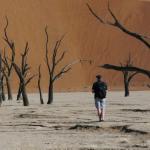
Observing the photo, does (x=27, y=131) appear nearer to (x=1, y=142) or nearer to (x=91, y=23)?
(x=1, y=142)

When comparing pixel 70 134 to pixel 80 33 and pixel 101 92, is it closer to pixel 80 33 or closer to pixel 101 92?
pixel 101 92

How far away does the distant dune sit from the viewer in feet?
326

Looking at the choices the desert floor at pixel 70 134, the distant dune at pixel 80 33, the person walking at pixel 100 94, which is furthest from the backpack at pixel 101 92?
the distant dune at pixel 80 33

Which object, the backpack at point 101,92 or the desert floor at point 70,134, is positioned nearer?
the desert floor at point 70,134

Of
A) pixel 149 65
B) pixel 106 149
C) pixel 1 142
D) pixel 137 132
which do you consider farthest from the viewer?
pixel 149 65

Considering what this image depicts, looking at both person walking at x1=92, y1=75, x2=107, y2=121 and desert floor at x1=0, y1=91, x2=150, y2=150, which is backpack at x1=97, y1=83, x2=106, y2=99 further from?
desert floor at x1=0, y1=91, x2=150, y2=150

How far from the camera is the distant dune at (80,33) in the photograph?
99406 mm

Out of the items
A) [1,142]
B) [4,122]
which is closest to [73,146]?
[1,142]

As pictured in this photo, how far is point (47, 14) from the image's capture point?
108625 millimetres

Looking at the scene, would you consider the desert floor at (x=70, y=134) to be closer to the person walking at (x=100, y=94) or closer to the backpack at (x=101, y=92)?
the person walking at (x=100, y=94)

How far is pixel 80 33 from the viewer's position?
360ft

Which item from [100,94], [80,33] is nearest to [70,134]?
[100,94]

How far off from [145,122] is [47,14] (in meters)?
90.1

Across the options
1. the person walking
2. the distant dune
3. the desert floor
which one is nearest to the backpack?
the person walking
